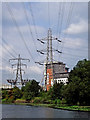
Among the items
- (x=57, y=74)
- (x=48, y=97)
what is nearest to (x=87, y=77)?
(x=48, y=97)

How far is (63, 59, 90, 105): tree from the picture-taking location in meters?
53.7

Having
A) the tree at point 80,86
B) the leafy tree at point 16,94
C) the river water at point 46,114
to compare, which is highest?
the tree at point 80,86

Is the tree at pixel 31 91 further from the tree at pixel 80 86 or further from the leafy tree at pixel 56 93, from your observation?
the tree at pixel 80 86

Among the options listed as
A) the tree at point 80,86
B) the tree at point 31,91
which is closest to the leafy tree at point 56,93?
the tree at point 80,86

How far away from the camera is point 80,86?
5359cm

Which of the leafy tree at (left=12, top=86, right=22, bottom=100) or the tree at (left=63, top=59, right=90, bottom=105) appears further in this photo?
the leafy tree at (left=12, top=86, right=22, bottom=100)

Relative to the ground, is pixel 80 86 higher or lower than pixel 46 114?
higher

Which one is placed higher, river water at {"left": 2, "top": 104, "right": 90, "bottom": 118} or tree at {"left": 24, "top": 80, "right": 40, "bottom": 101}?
tree at {"left": 24, "top": 80, "right": 40, "bottom": 101}

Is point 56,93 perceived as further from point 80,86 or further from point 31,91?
point 80,86

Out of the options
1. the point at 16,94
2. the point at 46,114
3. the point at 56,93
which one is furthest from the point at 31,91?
the point at 46,114

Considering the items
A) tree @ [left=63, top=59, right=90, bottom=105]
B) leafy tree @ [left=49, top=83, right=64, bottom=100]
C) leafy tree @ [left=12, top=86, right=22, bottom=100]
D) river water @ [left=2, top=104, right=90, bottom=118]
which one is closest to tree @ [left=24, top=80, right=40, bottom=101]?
leafy tree @ [left=12, top=86, right=22, bottom=100]

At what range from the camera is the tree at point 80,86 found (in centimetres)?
5372

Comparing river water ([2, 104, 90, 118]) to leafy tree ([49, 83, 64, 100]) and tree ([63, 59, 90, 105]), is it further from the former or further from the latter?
leafy tree ([49, 83, 64, 100])

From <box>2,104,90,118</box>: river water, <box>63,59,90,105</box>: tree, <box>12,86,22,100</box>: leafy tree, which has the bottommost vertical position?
<box>2,104,90,118</box>: river water
